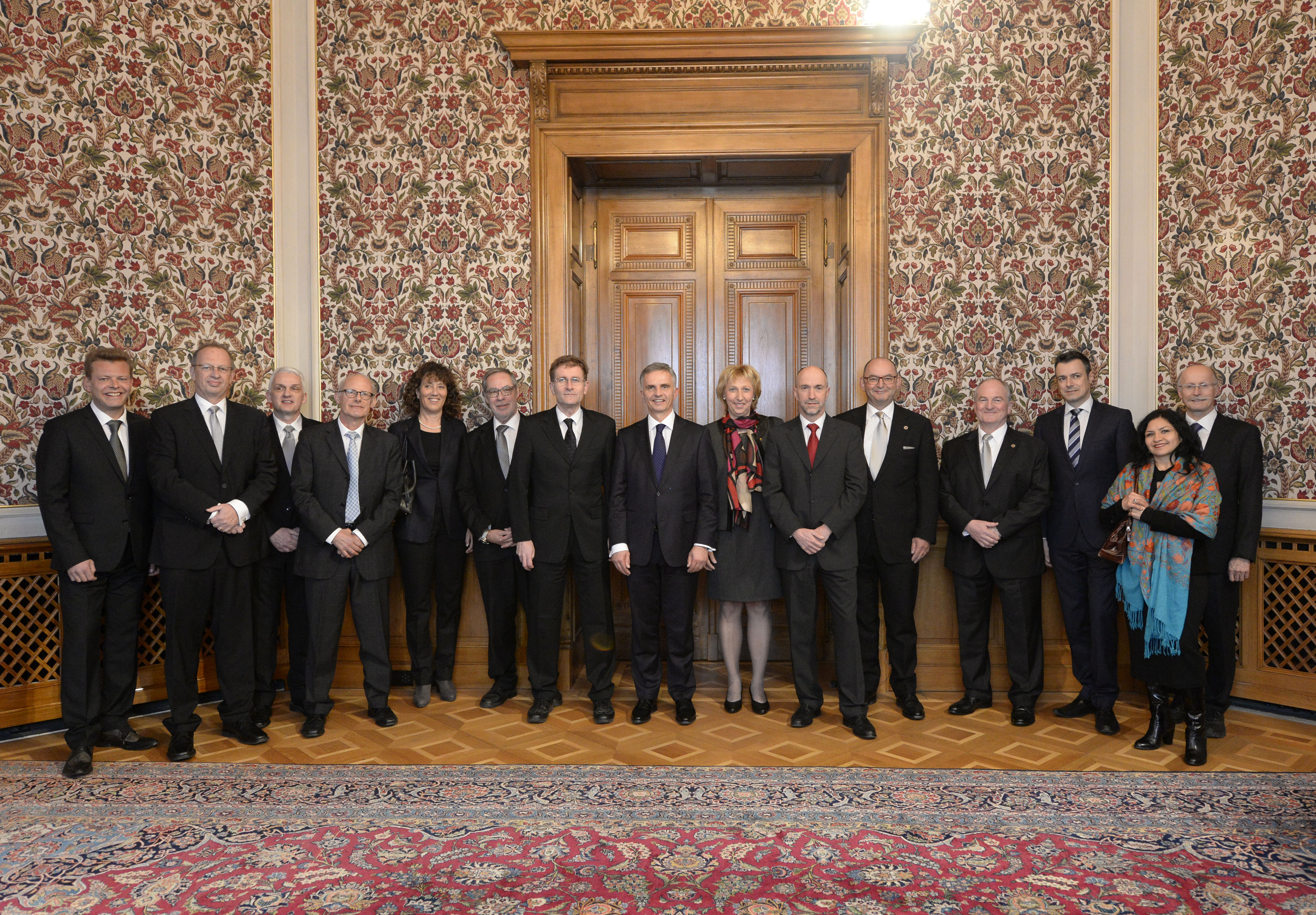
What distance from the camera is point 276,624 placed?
4.01 metres

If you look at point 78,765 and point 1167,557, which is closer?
point 78,765

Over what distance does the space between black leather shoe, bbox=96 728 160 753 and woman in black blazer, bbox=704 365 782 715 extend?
8.80 feet

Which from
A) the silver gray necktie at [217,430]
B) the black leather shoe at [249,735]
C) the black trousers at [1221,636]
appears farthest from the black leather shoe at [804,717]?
the silver gray necktie at [217,430]

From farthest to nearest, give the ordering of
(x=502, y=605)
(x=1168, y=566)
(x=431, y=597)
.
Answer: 1. (x=431, y=597)
2. (x=502, y=605)
3. (x=1168, y=566)

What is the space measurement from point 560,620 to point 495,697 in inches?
22.1

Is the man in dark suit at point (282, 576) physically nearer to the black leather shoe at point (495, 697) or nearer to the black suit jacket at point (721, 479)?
the black leather shoe at point (495, 697)

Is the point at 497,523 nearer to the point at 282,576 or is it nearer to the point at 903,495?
the point at 282,576

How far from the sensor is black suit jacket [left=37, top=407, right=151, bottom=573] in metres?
3.35

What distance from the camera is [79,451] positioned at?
3.41m

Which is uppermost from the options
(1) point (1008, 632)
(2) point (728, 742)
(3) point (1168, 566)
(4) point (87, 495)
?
(4) point (87, 495)

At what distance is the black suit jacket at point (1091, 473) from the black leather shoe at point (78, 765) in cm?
453

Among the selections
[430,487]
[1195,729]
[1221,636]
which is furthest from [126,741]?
[1221,636]

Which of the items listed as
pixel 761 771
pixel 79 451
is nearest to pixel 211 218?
pixel 79 451

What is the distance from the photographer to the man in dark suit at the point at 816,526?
3729 millimetres
